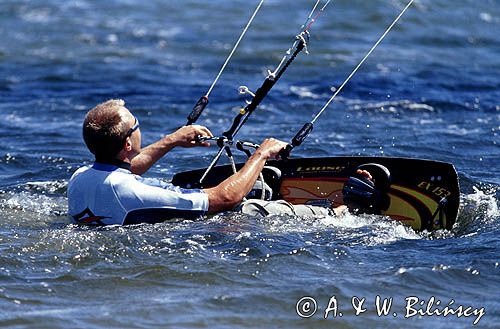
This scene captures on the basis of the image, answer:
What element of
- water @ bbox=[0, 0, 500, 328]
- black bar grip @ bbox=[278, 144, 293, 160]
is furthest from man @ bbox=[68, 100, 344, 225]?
black bar grip @ bbox=[278, 144, 293, 160]

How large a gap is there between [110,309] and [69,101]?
7.45m

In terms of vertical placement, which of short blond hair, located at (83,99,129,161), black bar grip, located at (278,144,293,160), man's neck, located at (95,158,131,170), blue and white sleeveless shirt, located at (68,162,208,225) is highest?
short blond hair, located at (83,99,129,161)

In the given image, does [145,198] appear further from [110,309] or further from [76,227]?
[110,309]

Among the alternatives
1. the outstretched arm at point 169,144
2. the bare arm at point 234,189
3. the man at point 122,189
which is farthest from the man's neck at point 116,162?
the outstretched arm at point 169,144

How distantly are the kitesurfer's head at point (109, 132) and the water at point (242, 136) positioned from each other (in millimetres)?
500

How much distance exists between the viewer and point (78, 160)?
9344 mm

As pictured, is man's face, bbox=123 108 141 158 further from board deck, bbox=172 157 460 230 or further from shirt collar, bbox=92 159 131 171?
board deck, bbox=172 157 460 230

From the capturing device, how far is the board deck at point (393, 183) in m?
6.91

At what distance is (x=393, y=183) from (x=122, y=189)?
2089 mm

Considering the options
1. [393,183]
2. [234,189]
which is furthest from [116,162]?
[393,183]

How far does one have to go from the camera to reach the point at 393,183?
7.11m

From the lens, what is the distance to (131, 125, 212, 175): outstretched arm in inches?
265

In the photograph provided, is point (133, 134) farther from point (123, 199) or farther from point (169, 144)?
point (169, 144)

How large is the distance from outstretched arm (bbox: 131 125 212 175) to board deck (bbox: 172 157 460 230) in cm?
51
